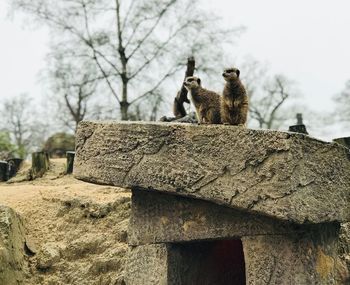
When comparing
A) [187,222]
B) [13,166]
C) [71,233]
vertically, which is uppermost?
[13,166]

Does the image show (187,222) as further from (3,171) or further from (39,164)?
(3,171)

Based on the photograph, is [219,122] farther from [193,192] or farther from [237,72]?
[193,192]

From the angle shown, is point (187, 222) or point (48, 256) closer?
point (187, 222)

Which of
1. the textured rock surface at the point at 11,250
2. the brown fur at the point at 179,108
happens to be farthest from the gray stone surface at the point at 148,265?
the brown fur at the point at 179,108

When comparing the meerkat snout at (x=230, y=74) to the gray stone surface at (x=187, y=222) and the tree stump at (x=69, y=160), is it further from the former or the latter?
the tree stump at (x=69, y=160)

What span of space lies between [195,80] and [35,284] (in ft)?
9.99

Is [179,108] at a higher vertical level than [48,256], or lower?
higher

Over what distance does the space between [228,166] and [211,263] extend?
199 cm

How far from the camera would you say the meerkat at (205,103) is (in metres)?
6.21

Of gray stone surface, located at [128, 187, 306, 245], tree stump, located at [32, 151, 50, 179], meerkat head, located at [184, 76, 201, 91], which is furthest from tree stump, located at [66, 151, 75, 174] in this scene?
gray stone surface, located at [128, 187, 306, 245]

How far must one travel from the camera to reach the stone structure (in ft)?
16.8

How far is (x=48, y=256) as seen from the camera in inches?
296

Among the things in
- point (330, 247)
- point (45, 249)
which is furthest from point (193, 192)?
point (45, 249)

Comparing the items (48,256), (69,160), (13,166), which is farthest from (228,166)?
(13,166)
